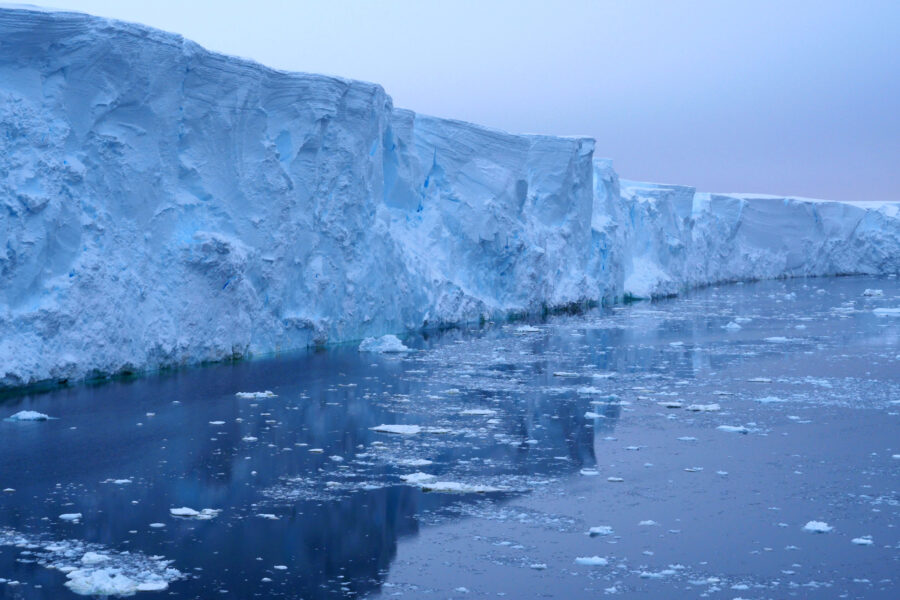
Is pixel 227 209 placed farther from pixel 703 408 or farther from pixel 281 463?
pixel 703 408

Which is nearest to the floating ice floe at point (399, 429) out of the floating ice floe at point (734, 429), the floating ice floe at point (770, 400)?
the floating ice floe at point (734, 429)

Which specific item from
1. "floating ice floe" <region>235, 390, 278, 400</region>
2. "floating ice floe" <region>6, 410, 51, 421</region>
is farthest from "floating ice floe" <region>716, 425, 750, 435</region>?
"floating ice floe" <region>6, 410, 51, 421</region>

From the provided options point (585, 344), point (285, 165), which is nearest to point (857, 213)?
point (585, 344)

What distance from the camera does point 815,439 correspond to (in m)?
7.38

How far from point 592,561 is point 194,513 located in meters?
2.24

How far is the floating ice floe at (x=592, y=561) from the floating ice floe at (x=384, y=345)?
903 cm

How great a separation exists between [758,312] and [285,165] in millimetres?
12133

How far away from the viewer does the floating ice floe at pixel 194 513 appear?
5.28m

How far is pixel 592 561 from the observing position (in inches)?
177

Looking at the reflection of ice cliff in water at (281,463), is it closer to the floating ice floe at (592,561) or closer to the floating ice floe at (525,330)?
the floating ice floe at (592,561)

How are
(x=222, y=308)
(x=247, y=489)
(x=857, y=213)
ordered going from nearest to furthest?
(x=247, y=489)
(x=222, y=308)
(x=857, y=213)

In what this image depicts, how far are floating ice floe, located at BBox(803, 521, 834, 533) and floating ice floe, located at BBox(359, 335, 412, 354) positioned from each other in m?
8.82

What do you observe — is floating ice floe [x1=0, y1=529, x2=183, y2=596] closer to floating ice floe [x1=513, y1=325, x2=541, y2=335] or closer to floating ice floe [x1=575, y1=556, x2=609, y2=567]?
floating ice floe [x1=575, y1=556, x2=609, y2=567]

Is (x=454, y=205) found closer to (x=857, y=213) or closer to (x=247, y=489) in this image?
(x=247, y=489)
